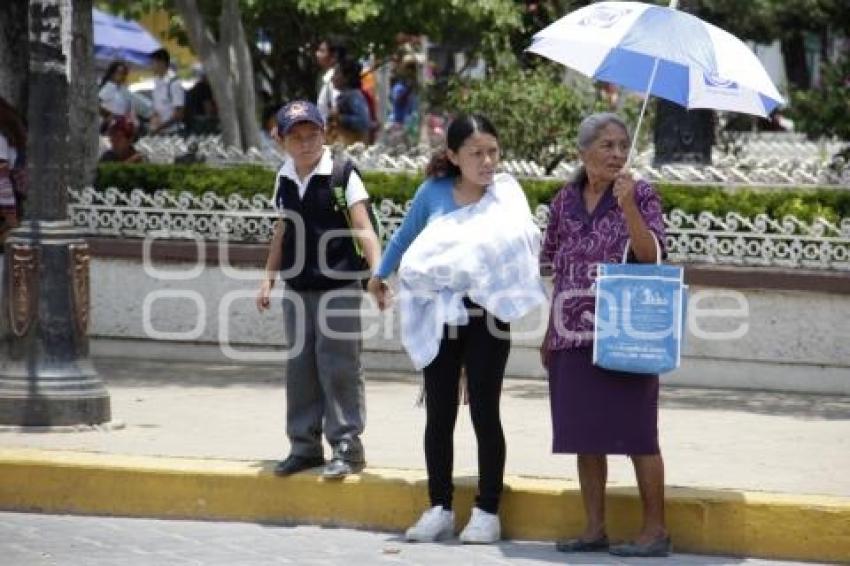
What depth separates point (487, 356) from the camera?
8078 millimetres

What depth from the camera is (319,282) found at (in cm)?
857

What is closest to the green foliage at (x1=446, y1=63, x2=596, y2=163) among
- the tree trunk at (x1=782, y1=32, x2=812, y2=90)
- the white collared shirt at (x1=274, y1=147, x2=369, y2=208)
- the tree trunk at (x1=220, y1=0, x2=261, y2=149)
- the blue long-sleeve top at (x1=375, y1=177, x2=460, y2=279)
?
the tree trunk at (x1=220, y1=0, x2=261, y2=149)

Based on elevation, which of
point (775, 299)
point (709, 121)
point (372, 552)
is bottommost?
point (372, 552)

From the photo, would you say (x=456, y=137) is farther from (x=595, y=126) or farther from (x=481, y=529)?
(x=481, y=529)

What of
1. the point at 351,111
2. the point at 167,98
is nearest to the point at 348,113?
the point at 351,111

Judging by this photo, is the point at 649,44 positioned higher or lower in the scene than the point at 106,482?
higher

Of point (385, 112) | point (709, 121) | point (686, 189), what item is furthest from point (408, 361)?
point (385, 112)

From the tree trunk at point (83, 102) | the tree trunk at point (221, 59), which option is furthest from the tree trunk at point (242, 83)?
the tree trunk at point (83, 102)

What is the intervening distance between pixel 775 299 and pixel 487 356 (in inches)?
157

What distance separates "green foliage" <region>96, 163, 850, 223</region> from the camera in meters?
11.9

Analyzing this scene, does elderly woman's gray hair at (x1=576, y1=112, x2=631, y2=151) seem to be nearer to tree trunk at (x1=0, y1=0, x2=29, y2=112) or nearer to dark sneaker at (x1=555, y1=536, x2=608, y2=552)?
dark sneaker at (x1=555, y1=536, x2=608, y2=552)

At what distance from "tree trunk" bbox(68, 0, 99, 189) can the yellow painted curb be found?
15.1 ft

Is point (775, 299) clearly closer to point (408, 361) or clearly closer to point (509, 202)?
point (408, 361)

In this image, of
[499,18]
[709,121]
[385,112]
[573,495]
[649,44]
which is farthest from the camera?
[385,112]
